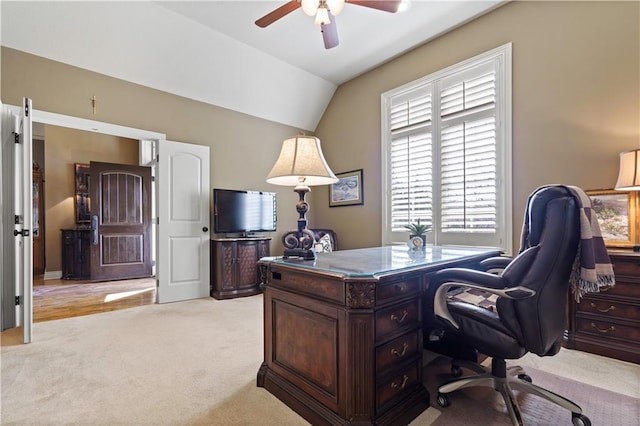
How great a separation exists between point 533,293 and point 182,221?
4.04 meters

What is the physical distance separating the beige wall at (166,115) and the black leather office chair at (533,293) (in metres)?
3.96

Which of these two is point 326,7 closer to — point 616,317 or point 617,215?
point 617,215

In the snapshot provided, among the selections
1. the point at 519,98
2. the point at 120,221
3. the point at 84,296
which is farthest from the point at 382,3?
the point at 120,221

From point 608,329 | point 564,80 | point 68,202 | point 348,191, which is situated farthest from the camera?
point 68,202

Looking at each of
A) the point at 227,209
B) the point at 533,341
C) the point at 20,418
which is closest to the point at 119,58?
the point at 227,209

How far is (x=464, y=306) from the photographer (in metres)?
1.64

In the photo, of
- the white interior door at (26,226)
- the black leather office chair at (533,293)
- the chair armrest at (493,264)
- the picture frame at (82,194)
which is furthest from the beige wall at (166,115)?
the black leather office chair at (533,293)

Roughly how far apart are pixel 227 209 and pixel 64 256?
3.90 m

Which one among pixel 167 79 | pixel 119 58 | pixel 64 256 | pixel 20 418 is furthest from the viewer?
pixel 64 256

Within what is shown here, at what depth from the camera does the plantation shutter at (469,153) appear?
3377 millimetres

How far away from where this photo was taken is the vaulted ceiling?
315 centimetres

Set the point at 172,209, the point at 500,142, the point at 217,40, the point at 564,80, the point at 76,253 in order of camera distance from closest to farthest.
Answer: the point at 564,80, the point at 500,142, the point at 217,40, the point at 172,209, the point at 76,253

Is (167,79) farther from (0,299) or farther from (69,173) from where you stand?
(69,173)

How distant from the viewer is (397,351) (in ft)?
5.11
